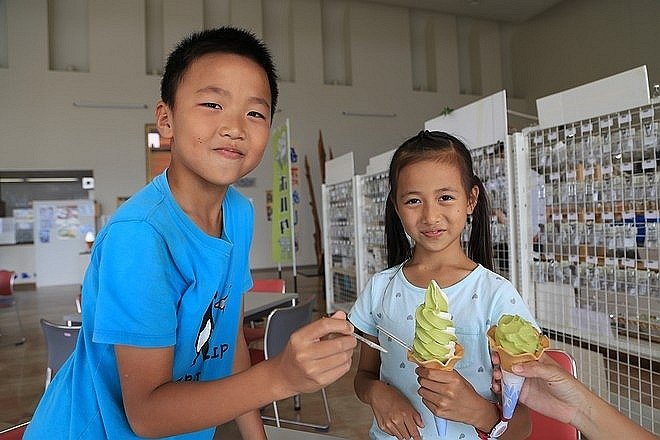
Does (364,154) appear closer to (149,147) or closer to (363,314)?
(149,147)

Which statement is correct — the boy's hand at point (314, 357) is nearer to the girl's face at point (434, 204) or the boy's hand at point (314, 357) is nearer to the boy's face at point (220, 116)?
the boy's face at point (220, 116)

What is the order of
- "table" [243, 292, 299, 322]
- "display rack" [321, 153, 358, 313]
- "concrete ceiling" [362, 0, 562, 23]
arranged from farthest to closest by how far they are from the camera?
"concrete ceiling" [362, 0, 562, 23] < "display rack" [321, 153, 358, 313] < "table" [243, 292, 299, 322]

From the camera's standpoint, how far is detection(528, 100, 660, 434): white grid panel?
2.46 metres

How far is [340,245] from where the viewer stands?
6.24 meters

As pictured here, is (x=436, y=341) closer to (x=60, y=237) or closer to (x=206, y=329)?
(x=206, y=329)

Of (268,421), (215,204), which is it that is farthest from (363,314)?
(268,421)

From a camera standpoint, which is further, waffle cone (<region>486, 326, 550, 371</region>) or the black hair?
the black hair

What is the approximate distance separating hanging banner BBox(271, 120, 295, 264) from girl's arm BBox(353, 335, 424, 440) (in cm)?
491

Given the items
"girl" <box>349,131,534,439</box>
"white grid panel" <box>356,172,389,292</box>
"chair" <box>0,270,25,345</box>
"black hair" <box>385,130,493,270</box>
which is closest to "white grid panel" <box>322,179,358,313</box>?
"white grid panel" <box>356,172,389,292</box>

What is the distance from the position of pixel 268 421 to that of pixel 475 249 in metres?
2.47

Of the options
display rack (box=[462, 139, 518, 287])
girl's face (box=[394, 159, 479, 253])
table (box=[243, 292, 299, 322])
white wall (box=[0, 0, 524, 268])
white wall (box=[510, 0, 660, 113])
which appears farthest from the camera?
white wall (box=[510, 0, 660, 113])

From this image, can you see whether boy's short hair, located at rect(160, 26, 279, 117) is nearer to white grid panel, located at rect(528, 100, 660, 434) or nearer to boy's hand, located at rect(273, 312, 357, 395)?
boy's hand, located at rect(273, 312, 357, 395)

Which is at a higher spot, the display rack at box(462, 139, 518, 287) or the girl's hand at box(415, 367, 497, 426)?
the display rack at box(462, 139, 518, 287)

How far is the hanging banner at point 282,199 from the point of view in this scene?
614cm
